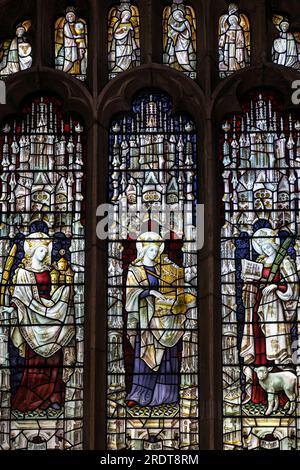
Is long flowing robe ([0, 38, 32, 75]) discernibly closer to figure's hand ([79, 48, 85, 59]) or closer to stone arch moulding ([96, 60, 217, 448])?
figure's hand ([79, 48, 85, 59])

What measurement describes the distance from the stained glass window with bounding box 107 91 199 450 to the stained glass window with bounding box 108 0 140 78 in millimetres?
438

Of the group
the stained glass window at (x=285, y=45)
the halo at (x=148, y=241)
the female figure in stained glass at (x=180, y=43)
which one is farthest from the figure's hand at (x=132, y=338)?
the stained glass window at (x=285, y=45)

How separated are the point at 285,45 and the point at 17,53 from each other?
9.78 feet

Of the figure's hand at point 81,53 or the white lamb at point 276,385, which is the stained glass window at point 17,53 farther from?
the white lamb at point 276,385

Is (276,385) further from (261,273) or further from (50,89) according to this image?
(50,89)

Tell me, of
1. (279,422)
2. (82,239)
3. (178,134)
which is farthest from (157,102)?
(279,422)

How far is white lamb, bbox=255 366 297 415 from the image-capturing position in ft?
59.3

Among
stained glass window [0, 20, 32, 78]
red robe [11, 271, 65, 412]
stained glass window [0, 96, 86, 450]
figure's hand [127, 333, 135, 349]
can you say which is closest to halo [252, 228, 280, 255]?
figure's hand [127, 333, 135, 349]

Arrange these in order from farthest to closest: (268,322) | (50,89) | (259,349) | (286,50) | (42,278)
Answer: (286,50), (50,89), (42,278), (268,322), (259,349)

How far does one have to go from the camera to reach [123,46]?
19.6m

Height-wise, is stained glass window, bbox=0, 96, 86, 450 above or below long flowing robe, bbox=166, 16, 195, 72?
below

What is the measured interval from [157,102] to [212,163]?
108 centimetres

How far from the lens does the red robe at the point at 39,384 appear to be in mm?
18156

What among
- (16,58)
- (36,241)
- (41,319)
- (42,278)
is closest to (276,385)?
(41,319)
